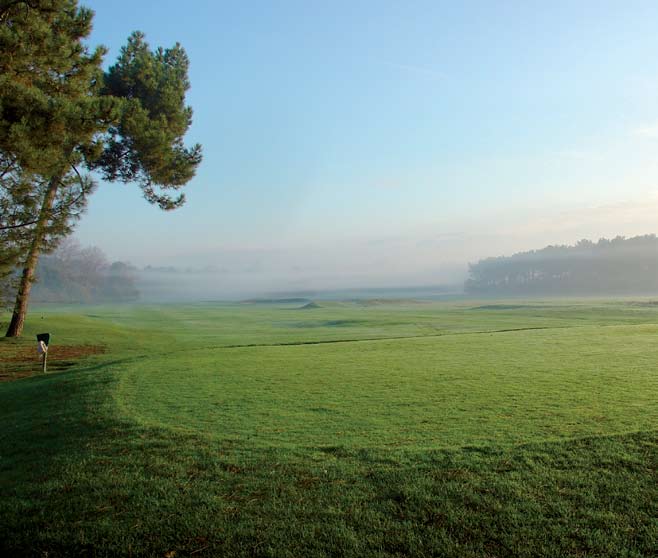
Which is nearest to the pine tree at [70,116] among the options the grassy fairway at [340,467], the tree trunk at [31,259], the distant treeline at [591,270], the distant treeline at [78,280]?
the tree trunk at [31,259]

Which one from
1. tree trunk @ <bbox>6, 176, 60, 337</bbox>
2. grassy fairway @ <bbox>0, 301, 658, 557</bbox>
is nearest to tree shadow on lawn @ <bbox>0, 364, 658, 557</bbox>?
grassy fairway @ <bbox>0, 301, 658, 557</bbox>

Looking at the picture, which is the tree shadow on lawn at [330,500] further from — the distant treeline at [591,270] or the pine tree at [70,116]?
the distant treeline at [591,270]

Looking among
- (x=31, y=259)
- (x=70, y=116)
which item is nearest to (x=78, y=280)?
(x=31, y=259)

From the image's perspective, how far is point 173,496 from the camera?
488cm

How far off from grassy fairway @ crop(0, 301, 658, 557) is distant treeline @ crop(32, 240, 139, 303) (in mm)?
129690

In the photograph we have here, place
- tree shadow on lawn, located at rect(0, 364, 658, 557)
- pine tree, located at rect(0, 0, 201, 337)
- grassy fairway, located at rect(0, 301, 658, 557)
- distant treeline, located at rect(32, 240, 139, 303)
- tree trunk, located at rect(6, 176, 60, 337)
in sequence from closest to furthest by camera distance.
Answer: tree shadow on lawn, located at rect(0, 364, 658, 557) < grassy fairway, located at rect(0, 301, 658, 557) < pine tree, located at rect(0, 0, 201, 337) < tree trunk, located at rect(6, 176, 60, 337) < distant treeline, located at rect(32, 240, 139, 303)

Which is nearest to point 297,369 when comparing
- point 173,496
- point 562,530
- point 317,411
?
point 317,411

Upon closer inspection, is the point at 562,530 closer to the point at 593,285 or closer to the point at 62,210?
the point at 62,210

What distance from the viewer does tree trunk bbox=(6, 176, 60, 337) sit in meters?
18.8

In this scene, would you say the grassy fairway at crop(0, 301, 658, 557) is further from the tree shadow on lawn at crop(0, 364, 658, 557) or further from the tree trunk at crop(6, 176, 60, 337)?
the tree trunk at crop(6, 176, 60, 337)

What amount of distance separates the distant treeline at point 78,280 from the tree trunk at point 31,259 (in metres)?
107

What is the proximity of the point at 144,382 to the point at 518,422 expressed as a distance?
7946mm

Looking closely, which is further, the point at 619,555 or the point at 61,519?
the point at 61,519

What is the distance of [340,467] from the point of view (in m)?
5.33
